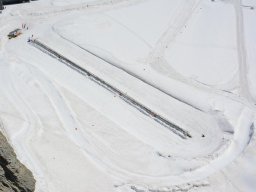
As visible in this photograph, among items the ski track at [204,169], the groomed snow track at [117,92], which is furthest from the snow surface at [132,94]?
the groomed snow track at [117,92]

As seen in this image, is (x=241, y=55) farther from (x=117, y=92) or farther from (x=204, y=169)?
(x=204, y=169)

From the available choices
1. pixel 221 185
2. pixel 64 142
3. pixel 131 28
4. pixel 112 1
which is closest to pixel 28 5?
pixel 112 1

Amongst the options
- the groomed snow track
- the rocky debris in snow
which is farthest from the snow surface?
the rocky debris in snow

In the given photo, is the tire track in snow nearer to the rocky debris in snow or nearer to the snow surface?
the snow surface

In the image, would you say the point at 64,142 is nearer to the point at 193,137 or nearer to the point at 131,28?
the point at 193,137

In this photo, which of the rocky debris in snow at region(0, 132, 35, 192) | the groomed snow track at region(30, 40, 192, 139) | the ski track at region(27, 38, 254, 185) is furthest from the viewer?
the groomed snow track at region(30, 40, 192, 139)

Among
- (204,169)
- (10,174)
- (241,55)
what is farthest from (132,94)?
(10,174)
